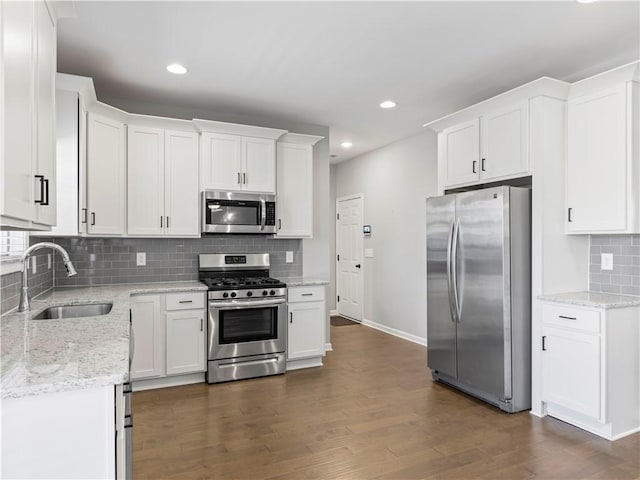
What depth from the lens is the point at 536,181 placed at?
328 cm

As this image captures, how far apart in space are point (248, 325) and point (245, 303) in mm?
228

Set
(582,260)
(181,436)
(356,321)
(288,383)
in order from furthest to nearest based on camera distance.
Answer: (356,321), (288,383), (582,260), (181,436)

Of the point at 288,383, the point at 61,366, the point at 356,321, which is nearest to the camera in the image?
the point at 61,366

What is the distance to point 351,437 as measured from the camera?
285cm

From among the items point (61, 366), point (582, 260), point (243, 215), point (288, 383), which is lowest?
point (288, 383)

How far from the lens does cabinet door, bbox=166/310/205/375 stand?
12.4 feet

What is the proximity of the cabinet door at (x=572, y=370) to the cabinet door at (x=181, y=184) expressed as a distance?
3230mm

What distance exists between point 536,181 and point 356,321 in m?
4.13

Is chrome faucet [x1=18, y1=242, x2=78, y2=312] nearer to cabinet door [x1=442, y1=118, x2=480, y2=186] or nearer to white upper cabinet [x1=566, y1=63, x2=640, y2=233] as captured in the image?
cabinet door [x1=442, y1=118, x2=480, y2=186]

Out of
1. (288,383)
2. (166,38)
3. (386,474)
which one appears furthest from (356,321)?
(166,38)

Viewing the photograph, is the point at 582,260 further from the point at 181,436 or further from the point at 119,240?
the point at 119,240

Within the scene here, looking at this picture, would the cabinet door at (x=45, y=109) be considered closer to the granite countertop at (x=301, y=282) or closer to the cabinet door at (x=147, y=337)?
the cabinet door at (x=147, y=337)

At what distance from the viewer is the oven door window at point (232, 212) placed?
164 inches

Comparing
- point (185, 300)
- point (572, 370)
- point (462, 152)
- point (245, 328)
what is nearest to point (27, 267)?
point (185, 300)
